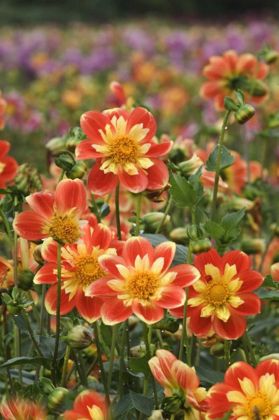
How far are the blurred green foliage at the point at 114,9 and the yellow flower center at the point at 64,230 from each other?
11225 millimetres

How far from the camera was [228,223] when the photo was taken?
2.20 ft

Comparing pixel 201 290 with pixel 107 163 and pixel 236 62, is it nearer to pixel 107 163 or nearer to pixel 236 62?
pixel 107 163

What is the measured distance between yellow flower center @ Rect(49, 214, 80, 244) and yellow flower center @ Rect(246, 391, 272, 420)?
0.21 metres

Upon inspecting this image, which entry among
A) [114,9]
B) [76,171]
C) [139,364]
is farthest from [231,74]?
[114,9]

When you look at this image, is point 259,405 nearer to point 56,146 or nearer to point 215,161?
point 215,161

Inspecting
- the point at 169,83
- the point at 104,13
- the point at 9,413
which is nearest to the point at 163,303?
the point at 9,413

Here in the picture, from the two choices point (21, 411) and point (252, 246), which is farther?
point (252, 246)

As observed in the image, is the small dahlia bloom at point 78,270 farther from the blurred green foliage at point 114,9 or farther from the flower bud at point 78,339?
the blurred green foliage at point 114,9

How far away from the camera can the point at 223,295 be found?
64 centimetres

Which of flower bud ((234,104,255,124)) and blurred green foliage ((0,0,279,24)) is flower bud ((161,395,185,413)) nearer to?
flower bud ((234,104,255,124))

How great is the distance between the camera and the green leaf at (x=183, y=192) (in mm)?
645

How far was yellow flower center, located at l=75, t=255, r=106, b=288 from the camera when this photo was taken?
2.19 ft

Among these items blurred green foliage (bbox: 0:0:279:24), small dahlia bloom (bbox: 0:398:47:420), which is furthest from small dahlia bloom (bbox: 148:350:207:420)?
blurred green foliage (bbox: 0:0:279:24)

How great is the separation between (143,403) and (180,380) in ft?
0.22
